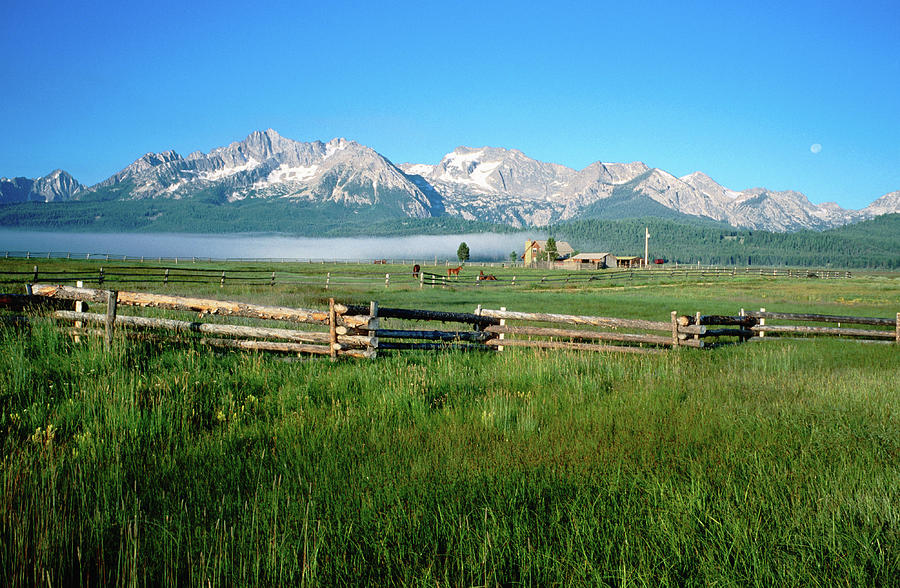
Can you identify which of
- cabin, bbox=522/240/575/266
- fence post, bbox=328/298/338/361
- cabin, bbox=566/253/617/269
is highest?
cabin, bbox=522/240/575/266

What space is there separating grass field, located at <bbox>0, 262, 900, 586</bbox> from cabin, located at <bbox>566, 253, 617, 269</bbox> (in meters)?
111

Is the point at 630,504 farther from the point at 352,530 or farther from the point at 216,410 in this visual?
the point at 216,410

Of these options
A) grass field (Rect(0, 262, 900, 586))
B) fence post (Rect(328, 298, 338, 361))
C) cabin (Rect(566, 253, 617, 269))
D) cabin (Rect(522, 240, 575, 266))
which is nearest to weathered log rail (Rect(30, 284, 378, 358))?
fence post (Rect(328, 298, 338, 361))

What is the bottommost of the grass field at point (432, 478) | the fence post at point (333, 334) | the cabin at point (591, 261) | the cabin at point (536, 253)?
the grass field at point (432, 478)

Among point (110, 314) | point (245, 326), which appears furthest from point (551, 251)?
point (110, 314)

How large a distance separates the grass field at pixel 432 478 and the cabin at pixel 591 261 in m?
111

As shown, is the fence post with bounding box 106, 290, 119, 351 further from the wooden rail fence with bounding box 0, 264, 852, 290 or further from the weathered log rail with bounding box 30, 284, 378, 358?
the wooden rail fence with bounding box 0, 264, 852, 290

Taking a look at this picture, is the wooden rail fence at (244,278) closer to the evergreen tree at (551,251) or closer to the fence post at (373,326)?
the fence post at (373,326)

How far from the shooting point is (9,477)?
3684 mm

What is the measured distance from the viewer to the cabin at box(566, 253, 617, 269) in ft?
382

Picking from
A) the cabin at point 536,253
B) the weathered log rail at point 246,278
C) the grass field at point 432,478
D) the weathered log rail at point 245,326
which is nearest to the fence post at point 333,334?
the weathered log rail at point 245,326

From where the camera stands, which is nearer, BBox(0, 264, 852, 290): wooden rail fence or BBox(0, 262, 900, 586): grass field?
BBox(0, 262, 900, 586): grass field

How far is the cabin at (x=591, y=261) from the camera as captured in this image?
A: 11644 centimetres

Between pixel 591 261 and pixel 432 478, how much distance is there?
126m
